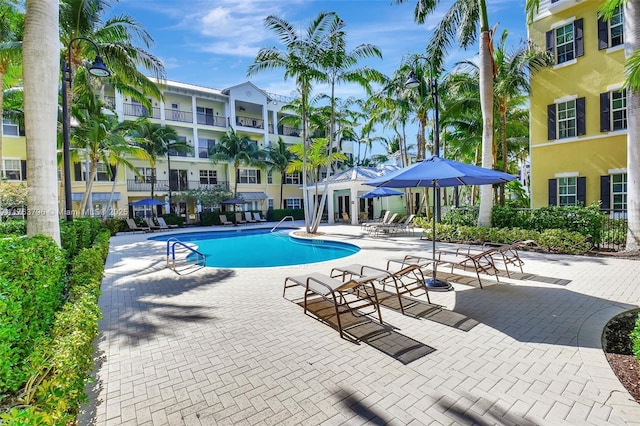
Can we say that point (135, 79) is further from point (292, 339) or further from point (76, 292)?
point (292, 339)

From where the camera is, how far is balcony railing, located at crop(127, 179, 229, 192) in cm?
2919

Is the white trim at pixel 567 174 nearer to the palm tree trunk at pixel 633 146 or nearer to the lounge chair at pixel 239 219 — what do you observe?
the palm tree trunk at pixel 633 146

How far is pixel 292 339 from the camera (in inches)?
183

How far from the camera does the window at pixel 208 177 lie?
33.4 meters

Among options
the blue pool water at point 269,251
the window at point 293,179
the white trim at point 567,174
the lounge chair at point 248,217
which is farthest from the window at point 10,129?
the white trim at point 567,174

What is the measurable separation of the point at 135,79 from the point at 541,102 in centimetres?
1910

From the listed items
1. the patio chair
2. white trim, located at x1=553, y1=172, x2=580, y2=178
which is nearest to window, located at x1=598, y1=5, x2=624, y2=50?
white trim, located at x1=553, y1=172, x2=580, y2=178

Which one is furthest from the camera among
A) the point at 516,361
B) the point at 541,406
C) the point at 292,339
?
the point at 292,339

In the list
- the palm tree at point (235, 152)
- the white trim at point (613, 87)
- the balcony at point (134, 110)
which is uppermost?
the balcony at point (134, 110)

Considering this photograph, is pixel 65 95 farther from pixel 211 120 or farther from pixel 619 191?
pixel 211 120

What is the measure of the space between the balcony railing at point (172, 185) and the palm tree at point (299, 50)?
16396mm

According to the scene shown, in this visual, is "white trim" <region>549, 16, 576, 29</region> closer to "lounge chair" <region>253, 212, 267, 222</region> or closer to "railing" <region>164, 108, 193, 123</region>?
"lounge chair" <region>253, 212, 267, 222</region>

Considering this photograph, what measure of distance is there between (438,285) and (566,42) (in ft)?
49.2

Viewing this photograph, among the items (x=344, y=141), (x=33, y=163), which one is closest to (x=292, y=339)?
→ (x=33, y=163)
